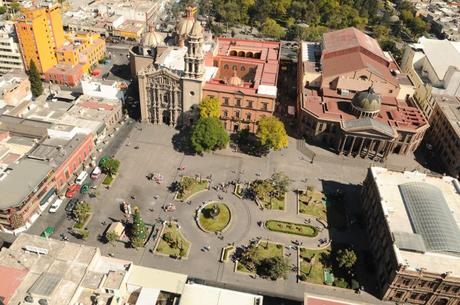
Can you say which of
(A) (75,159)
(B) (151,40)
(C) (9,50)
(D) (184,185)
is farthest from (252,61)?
(C) (9,50)

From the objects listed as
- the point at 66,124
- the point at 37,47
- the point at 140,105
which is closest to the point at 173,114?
the point at 140,105

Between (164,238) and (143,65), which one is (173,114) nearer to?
(143,65)

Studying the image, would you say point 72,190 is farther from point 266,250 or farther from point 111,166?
point 266,250

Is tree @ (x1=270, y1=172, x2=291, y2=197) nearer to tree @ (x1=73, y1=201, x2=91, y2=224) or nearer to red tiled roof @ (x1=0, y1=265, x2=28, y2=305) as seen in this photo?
tree @ (x1=73, y1=201, x2=91, y2=224)

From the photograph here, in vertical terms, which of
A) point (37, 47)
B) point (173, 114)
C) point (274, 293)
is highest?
point (37, 47)

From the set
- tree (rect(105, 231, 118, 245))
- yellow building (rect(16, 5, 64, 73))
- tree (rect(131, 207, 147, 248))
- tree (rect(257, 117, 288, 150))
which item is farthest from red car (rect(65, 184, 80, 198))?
yellow building (rect(16, 5, 64, 73))

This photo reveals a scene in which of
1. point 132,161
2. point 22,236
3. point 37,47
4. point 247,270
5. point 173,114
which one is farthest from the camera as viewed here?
point 37,47
